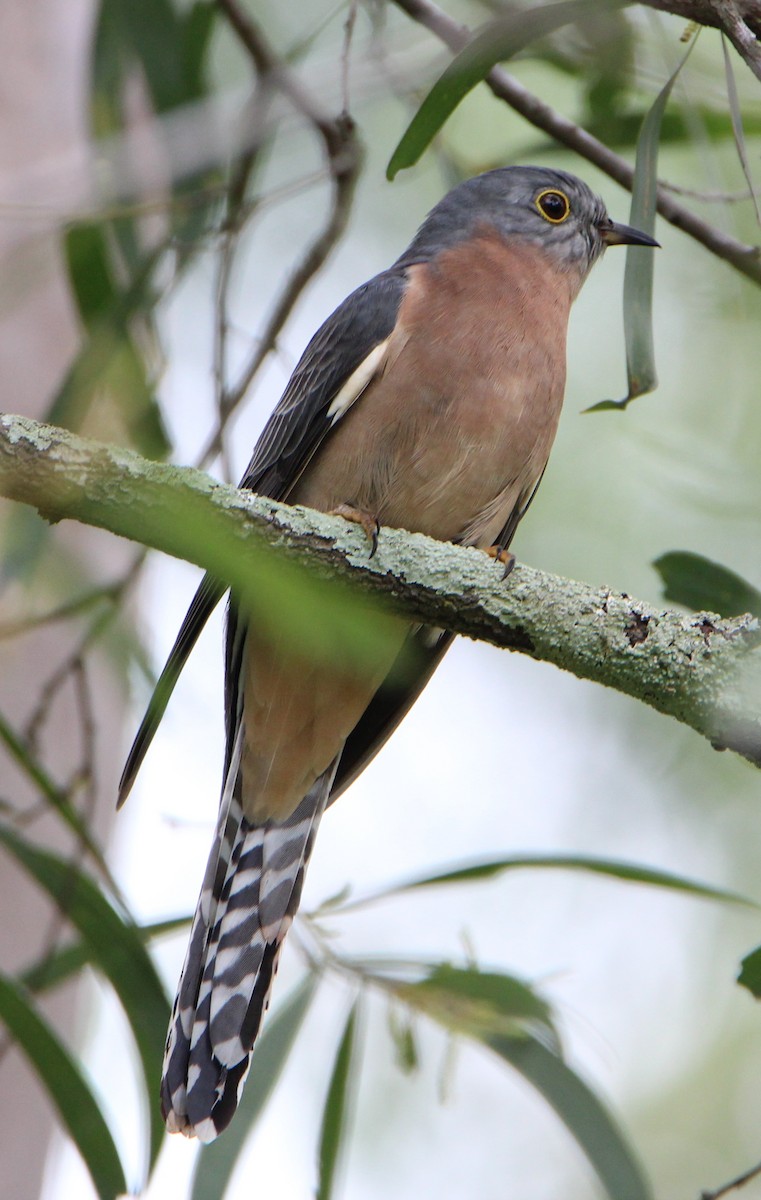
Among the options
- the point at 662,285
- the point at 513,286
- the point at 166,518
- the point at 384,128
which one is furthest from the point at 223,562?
the point at 384,128

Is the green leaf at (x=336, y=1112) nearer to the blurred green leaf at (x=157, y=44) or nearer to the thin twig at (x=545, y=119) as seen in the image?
the thin twig at (x=545, y=119)

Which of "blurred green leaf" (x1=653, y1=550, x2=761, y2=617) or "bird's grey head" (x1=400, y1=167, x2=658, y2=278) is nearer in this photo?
"blurred green leaf" (x1=653, y1=550, x2=761, y2=617)

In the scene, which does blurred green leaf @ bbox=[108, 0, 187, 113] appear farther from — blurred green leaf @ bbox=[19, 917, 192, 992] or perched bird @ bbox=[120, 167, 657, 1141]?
blurred green leaf @ bbox=[19, 917, 192, 992]

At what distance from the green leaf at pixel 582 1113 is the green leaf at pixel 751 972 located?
0.72 metres

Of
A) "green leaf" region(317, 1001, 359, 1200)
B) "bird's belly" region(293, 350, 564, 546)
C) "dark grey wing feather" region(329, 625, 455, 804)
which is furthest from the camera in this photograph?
"dark grey wing feather" region(329, 625, 455, 804)

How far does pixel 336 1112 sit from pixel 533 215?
294 cm

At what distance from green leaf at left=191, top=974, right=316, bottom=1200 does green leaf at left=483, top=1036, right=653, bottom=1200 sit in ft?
1.84

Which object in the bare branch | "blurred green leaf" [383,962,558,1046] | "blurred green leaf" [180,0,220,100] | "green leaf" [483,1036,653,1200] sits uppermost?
"blurred green leaf" [180,0,220,100]

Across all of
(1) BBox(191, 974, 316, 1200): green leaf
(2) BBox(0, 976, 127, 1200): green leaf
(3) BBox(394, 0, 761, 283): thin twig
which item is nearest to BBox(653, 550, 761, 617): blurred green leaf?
(3) BBox(394, 0, 761, 283): thin twig

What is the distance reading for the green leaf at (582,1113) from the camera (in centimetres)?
Answer: 299

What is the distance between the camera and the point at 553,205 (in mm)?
4180

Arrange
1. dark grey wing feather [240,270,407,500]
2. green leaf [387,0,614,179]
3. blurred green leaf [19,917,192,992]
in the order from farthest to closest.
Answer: dark grey wing feather [240,270,407,500], blurred green leaf [19,917,192,992], green leaf [387,0,614,179]

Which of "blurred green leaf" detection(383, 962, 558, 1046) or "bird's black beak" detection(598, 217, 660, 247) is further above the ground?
"bird's black beak" detection(598, 217, 660, 247)

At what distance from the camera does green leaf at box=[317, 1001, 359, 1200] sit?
3.13 meters
